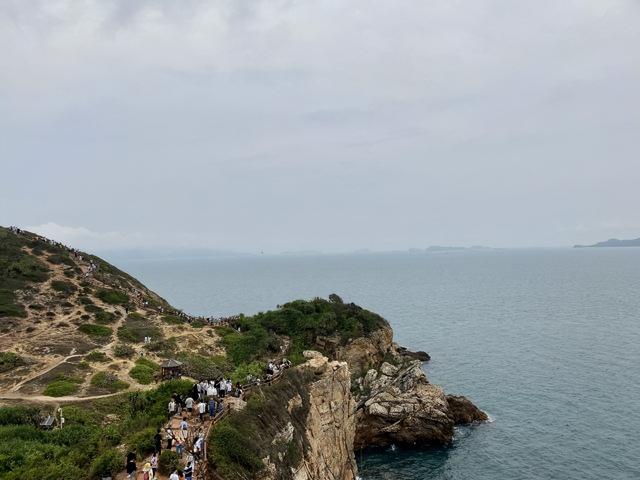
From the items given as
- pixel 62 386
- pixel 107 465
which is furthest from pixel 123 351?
pixel 107 465

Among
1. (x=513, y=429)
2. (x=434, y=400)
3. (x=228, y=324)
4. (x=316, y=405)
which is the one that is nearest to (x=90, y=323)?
(x=228, y=324)

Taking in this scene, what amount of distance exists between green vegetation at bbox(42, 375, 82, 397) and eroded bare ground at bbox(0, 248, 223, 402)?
1.27 feet

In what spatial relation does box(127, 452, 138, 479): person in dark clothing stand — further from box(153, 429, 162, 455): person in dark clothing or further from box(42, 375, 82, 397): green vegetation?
box(42, 375, 82, 397): green vegetation

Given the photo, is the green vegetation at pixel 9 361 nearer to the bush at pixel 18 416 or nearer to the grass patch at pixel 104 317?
the bush at pixel 18 416

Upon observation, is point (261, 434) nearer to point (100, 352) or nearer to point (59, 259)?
point (100, 352)

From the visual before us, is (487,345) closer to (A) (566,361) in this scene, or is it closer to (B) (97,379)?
(A) (566,361)

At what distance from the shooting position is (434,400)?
52.9 meters

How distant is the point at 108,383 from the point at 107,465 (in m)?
20.0

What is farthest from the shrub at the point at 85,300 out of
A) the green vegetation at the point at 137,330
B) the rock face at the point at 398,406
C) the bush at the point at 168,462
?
the bush at the point at 168,462

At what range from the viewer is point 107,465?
20.4m

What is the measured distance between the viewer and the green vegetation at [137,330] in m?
49.3

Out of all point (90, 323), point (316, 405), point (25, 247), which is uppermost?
point (25, 247)

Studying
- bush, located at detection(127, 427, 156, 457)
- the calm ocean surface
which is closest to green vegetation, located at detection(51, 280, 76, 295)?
bush, located at detection(127, 427, 156, 457)

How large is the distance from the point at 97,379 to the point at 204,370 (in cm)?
919
